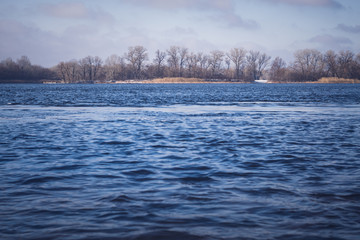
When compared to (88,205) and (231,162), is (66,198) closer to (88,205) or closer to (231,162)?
(88,205)

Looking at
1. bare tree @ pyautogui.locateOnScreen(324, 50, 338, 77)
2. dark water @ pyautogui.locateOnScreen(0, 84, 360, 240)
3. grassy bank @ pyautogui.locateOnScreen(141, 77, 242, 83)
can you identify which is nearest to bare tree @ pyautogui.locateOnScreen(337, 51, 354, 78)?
bare tree @ pyautogui.locateOnScreen(324, 50, 338, 77)

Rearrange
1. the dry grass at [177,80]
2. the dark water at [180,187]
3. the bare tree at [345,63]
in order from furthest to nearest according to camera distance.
Result: the dry grass at [177,80], the bare tree at [345,63], the dark water at [180,187]

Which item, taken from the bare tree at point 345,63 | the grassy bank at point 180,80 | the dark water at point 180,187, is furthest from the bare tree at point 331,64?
the dark water at point 180,187

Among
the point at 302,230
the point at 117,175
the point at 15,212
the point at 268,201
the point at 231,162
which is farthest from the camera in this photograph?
the point at 231,162

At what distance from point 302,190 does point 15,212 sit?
5767 mm

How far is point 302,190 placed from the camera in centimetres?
781

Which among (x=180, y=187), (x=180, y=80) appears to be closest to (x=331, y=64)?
(x=180, y=80)

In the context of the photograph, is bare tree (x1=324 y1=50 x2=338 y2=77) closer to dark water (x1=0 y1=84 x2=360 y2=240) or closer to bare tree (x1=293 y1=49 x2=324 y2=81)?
bare tree (x1=293 y1=49 x2=324 y2=81)

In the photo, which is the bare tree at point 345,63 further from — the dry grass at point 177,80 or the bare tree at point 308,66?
the dry grass at point 177,80

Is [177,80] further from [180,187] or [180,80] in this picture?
[180,187]

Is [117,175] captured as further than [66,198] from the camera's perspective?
Yes

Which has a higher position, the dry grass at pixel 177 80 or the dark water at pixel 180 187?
the dry grass at pixel 177 80

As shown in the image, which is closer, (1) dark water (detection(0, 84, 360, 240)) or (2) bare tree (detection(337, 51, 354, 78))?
(1) dark water (detection(0, 84, 360, 240))

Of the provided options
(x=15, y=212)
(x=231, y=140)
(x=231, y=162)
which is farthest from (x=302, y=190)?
(x=231, y=140)
